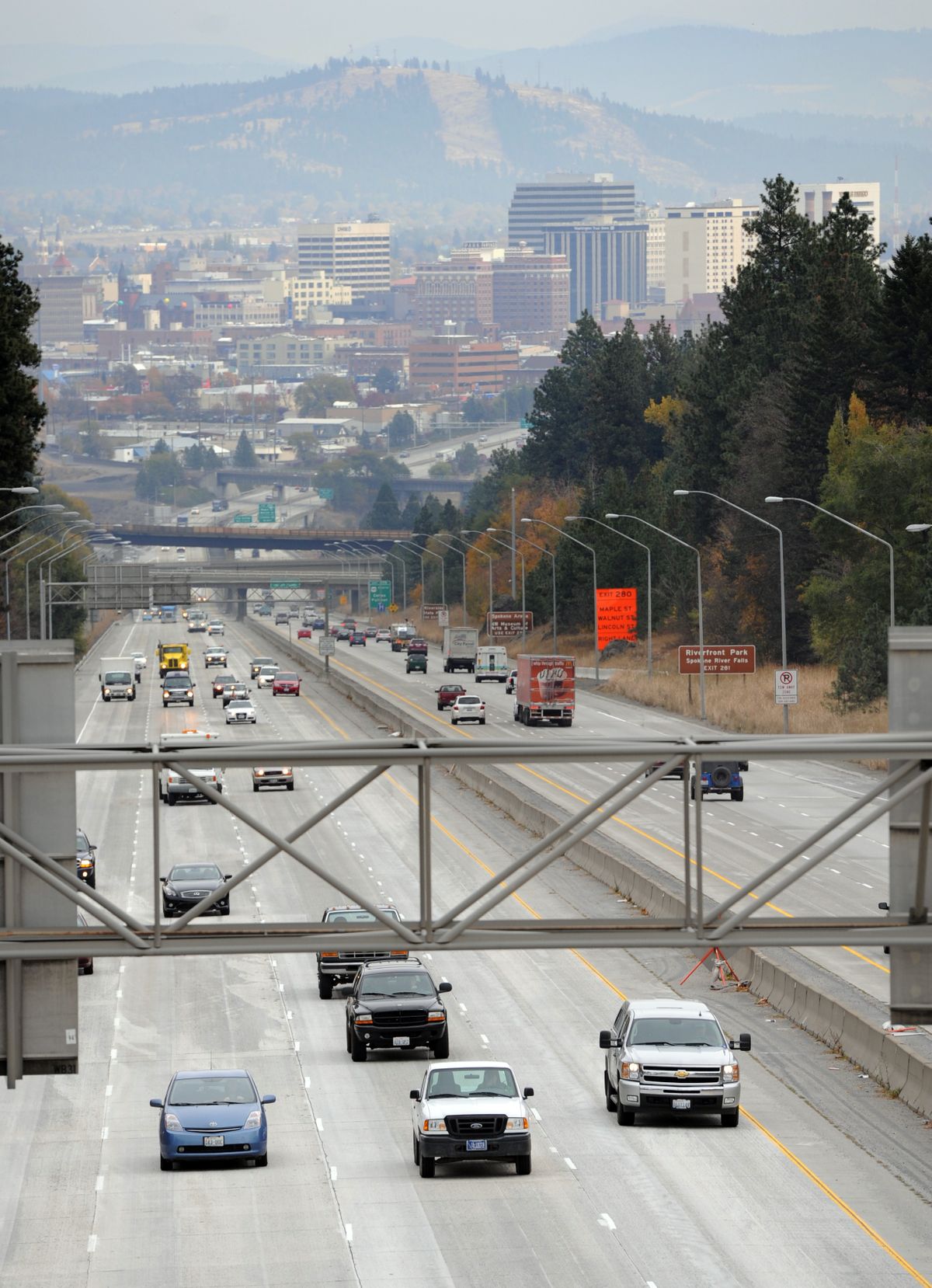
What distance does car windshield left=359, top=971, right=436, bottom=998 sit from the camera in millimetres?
37656

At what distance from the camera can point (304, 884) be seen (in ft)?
188

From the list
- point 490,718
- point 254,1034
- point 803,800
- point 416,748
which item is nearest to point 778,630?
point 490,718

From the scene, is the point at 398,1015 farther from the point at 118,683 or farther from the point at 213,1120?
the point at 118,683

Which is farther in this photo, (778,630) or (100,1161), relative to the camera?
(778,630)

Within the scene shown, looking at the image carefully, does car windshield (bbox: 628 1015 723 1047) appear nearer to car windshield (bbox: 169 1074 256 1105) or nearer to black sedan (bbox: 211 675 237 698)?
car windshield (bbox: 169 1074 256 1105)

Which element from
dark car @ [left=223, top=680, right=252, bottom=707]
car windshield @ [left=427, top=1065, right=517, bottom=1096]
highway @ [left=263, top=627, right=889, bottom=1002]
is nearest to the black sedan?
dark car @ [left=223, top=680, right=252, bottom=707]

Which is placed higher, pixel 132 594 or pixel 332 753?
pixel 332 753

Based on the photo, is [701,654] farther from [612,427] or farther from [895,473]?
[612,427]

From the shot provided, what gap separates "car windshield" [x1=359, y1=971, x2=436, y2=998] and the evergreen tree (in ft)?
166

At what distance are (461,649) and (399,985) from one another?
106 m

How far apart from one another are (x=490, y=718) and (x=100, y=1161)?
Answer: 7434 cm

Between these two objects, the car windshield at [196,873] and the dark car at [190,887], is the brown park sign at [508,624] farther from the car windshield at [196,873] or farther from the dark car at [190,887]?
the dark car at [190,887]

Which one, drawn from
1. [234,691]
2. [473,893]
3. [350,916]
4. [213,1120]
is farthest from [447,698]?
[473,893]

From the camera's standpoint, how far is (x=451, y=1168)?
30812 millimetres
